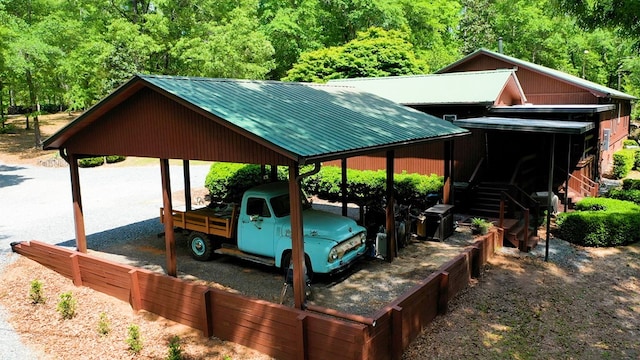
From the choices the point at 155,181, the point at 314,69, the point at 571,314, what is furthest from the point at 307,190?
the point at 314,69

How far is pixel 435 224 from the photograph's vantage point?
1305 cm

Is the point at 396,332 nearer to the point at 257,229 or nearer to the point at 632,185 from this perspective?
the point at 257,229

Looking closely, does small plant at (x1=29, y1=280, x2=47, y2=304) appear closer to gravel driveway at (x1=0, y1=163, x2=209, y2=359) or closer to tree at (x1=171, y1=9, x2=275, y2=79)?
gravel driveway at (x1=0, y1=163, x2=209, y2=359)

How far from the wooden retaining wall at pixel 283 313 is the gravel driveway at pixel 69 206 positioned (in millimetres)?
2015

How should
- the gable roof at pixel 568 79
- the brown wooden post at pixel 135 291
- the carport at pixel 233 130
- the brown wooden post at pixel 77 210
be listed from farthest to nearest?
the gable roof at pixel 568 79 → the brown wooden post at pixel 77 210 → the brown wooden post at pixel 135 291 → the carport at pixel 233 130

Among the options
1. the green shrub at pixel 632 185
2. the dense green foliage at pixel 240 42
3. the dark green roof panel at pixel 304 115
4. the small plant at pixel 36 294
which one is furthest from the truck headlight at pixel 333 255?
the dense green foliage at pixel 240 42

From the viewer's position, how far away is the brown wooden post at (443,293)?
28.0 ft

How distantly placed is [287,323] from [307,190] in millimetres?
12555

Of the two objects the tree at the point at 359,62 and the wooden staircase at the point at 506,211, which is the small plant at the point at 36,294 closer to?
the wooden staircase at the point at 506,211

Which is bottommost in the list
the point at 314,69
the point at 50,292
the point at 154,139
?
the point at 50,292

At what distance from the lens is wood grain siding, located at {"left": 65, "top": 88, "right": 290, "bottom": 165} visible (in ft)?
27.3

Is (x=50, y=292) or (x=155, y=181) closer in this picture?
(x=50, y=292)

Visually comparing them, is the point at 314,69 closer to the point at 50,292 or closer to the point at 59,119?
the point at 50,292

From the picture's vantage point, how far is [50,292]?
34.3 feet
